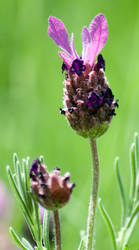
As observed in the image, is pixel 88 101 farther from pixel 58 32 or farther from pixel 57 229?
pixel 57 229

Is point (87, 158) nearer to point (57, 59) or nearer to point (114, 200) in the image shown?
point (114, 200)

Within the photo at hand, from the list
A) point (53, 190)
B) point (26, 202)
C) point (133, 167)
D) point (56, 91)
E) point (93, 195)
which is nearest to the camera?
point (53, 190)

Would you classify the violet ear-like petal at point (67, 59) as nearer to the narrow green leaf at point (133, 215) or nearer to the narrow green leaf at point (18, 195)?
the narrow green leaf at point (18, 195)

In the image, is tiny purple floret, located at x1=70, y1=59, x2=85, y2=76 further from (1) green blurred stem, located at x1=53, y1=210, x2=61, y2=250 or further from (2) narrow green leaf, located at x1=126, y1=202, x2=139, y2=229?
(2) narrow green leaf, located at x1=126, y1=202, x2=139, y2=229

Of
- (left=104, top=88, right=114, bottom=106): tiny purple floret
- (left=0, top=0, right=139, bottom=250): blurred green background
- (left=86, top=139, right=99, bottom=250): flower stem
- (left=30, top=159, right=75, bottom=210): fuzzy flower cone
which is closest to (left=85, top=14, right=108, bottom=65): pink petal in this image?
(left=104, top=88, right=114, bottom=106): tiny purple floret

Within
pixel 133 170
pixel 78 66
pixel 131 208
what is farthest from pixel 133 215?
pixel 78 66

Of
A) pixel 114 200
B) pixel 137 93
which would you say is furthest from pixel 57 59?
pixel 114 200
